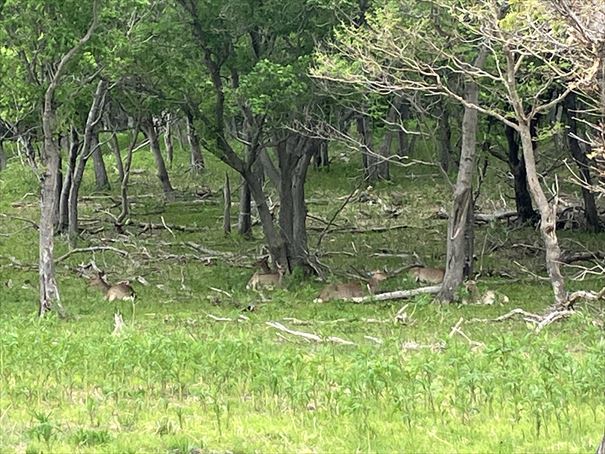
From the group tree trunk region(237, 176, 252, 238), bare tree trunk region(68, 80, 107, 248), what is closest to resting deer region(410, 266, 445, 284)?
bare tree trunk region(68, 80, 107, 248)

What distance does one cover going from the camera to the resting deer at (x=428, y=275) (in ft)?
60.3

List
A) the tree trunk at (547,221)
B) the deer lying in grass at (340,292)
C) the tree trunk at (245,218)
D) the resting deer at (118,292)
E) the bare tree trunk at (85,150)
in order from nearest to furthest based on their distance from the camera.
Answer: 1. the tree trunk at (547,221)
2. the deer lying in grass at (340,292)
3. the resting deer at (118,292)
4. the bare tree trunk at (85,150)
5. the tree trunk at (245,218)

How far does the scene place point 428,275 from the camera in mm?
18547

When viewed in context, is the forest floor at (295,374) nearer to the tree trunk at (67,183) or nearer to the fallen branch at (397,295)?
the fallen branch at (397,295)

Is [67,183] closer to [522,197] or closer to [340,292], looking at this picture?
[340,292]

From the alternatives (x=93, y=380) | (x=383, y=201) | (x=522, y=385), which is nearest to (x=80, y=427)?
(x=93, y=380)

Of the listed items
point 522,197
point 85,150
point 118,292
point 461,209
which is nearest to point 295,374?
point 461,209

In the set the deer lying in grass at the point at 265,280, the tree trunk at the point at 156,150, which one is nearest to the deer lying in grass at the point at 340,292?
the deer lying in grass at the point at 265,280

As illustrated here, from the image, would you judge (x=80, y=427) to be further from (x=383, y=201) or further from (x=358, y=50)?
(x=383, y=201)

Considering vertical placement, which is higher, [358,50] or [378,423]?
[358,50]

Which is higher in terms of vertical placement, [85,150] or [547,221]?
[85,150]

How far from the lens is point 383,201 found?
31250 mm

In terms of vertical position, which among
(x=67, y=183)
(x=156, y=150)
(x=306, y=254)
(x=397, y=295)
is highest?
(x=156, y=150)

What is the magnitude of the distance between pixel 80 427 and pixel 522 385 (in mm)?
3694
